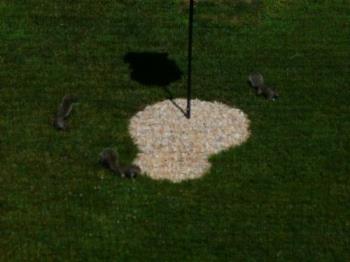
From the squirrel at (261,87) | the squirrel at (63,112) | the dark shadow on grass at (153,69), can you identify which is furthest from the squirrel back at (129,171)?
the squirrel at (261,87)

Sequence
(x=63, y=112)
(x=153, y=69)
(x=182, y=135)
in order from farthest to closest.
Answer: (x=153, y=69)
(x=63, y=112)
(x=182, y=135)

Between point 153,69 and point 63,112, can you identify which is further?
point 153,69

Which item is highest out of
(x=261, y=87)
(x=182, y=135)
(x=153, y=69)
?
(x=261, y=87)

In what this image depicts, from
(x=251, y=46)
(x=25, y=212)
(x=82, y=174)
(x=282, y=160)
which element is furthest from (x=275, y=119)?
(x=25, y=212)

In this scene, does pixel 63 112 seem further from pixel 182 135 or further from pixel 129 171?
pixel 182 135

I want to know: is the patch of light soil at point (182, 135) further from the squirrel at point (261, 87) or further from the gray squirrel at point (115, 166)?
the squirrel at point (261, 87)

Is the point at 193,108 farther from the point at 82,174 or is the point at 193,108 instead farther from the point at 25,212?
the point at 25,212

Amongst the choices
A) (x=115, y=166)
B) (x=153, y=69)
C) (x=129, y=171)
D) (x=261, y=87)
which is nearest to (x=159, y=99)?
(x=153, y=69)
